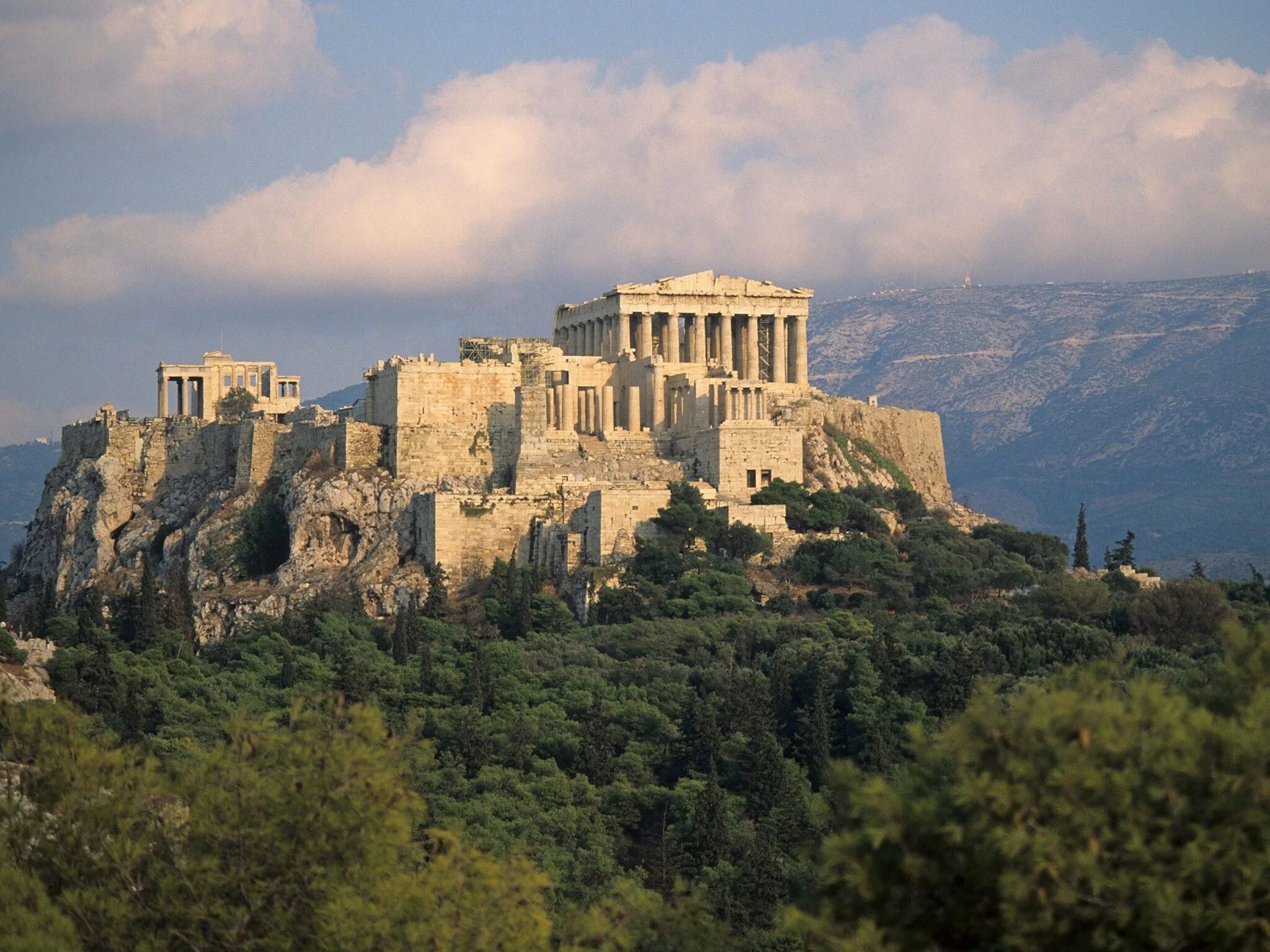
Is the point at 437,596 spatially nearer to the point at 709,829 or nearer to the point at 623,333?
the point at 623,333

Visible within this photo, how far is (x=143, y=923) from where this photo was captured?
93.5 feet

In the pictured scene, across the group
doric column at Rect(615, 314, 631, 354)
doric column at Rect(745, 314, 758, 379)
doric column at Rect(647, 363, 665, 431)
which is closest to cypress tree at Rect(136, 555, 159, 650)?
doric column at Rect(647, 363, 665, 431)

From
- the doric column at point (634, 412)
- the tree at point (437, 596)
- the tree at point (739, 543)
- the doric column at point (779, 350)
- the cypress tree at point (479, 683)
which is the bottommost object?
the cypress tree at point (479, 683)

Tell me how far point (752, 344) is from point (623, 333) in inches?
213

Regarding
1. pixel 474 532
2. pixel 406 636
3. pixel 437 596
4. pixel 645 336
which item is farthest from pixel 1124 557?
pixel 406 636

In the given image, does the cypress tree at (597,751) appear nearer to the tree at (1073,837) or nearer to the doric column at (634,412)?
the doric column at (634,412)

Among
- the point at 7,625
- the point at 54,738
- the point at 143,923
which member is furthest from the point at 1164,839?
the point at 7,625

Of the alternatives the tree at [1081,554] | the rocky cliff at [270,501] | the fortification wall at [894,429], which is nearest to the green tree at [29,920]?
the rocky cliff at [270,501]

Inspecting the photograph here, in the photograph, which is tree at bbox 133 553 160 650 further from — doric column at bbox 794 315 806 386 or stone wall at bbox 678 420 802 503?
doric column at bbox 794 315 806 386

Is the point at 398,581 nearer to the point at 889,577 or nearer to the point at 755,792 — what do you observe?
the point at 889,577

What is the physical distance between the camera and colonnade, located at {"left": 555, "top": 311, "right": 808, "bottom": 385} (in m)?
86.9

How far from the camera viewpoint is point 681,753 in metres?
58.8

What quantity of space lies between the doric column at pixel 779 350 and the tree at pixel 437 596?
19.7 meters

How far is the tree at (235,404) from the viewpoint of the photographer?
96062 mm
